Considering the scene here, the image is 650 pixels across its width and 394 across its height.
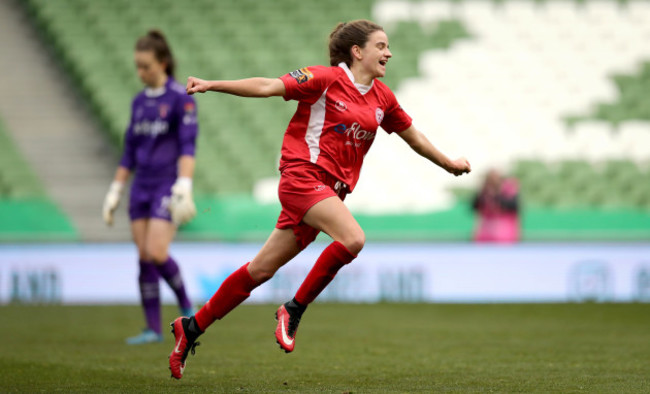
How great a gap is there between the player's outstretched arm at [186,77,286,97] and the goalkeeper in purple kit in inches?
98.6

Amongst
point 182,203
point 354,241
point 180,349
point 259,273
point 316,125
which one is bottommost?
point 180,349

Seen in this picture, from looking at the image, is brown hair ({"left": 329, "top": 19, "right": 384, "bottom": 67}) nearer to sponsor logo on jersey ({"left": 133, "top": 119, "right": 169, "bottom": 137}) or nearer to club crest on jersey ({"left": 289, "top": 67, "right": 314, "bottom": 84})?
club crest on jersey ({"left": 289, "top": 67, "right": 314, "bottom": 84})

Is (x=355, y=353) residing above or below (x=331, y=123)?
below

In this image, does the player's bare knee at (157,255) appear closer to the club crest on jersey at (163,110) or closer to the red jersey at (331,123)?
the club crest on jersey at (163,110)

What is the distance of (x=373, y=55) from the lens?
5379 millimetres

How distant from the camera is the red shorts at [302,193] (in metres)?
5.14

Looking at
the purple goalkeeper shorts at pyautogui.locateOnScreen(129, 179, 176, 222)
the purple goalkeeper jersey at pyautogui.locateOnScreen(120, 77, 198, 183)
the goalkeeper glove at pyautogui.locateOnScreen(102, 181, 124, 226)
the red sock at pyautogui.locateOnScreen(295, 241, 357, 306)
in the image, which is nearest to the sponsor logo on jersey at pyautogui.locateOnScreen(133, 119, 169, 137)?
the purple goalkeeper jersey at pyautogui.locateOnScreen(120, 77, 198, 183)

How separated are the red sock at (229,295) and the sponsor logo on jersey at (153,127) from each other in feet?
8.19

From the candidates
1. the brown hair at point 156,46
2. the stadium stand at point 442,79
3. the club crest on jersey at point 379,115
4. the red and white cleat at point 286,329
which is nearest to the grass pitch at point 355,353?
the red and white cleat at point 286,329

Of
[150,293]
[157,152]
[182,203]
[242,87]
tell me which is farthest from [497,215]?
[242,87]

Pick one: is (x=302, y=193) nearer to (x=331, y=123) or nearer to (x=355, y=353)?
(x=331, y=123)

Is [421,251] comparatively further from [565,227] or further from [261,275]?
[261,275]

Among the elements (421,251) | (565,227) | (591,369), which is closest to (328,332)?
(591,369)

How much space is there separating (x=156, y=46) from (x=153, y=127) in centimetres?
65
